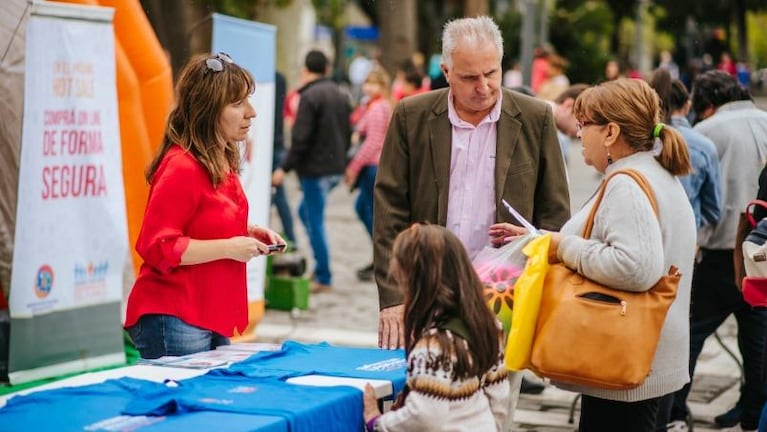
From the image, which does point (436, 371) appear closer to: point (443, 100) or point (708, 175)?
point (443, 100)

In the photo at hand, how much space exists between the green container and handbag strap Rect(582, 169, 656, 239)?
20.4ft

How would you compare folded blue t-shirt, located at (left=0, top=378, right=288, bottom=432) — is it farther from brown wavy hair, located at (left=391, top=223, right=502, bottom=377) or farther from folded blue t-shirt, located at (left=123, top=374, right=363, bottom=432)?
brown wavy hair, located at (left=391, top=223, right=502, bottom=377)

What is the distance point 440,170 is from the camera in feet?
16.3

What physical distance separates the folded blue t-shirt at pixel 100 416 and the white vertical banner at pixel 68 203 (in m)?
3.41

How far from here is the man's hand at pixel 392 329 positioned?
4855 millimetres

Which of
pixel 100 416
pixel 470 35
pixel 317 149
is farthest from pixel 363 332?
pixel 100 416

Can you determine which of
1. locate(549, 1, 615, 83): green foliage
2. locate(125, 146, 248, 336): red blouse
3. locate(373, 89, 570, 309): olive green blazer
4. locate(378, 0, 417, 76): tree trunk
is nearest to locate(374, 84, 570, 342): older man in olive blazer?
locate(373, 89, 570, 309): olive green blazer

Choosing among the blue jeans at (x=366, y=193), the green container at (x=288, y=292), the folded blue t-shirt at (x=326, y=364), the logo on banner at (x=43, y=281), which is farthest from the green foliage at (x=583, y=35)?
the folded blue t-shirt at (x=326, y=364)

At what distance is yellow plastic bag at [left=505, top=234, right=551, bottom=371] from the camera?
173 inches

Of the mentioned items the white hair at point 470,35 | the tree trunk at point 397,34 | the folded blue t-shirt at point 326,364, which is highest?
the tree trunk at point 397,34

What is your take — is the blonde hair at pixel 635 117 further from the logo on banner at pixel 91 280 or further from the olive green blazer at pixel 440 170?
the logo on banner at pixel 91 280

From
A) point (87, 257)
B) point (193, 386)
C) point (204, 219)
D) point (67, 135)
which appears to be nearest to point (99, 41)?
point (67, 135)

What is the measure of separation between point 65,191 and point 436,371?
13.7 ft

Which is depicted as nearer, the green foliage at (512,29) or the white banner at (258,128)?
the white banner at (258,128)
